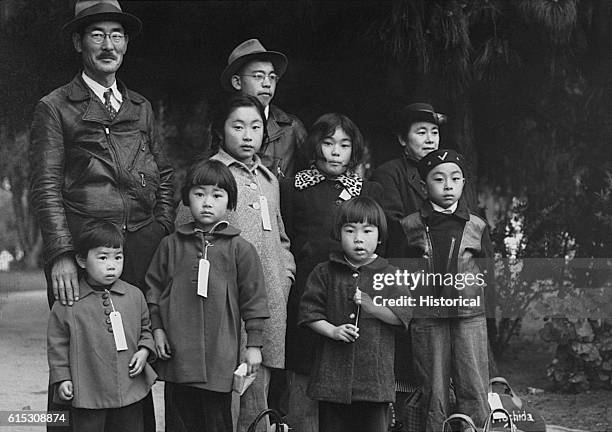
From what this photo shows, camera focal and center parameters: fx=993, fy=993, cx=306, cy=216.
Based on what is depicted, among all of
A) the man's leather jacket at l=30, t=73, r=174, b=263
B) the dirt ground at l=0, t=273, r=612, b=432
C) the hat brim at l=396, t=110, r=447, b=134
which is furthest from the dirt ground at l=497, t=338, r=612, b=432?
the man's leather jacket at l=30, t=73, r=174, b=263

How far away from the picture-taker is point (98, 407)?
116 inches

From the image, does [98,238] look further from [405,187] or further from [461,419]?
[461,419]

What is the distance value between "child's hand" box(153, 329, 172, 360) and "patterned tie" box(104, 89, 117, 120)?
72 cm

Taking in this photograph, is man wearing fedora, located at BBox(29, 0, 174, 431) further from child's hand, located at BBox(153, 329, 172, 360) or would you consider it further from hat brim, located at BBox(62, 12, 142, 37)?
child's hand, located at BBox(153, 329, 172, 360)

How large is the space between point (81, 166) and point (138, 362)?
0.66m

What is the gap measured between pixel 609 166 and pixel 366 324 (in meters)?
1.86

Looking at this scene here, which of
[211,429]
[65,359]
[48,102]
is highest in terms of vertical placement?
[48,102]

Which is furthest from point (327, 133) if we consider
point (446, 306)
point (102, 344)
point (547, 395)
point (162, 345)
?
point (547, 395)

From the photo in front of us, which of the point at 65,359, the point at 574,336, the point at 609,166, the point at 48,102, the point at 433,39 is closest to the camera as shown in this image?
the point at 65,359

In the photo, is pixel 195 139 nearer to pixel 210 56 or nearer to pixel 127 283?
pixel 210 56

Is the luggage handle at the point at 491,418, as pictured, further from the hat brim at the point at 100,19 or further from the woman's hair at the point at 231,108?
the hat brim at the point at 100,19

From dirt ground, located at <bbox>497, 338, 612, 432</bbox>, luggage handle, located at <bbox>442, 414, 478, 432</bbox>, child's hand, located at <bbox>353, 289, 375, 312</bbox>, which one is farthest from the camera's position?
dirt ground, located at <bbox>497, 338, 612, 432</bbox>

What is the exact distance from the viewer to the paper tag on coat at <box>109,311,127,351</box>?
2988mm

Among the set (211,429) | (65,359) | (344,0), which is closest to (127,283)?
(65,359)
